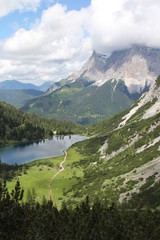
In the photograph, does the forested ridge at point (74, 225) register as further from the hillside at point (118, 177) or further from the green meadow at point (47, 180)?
the green meadow at point (47, 180)

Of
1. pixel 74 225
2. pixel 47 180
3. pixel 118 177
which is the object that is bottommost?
pixel 47 180

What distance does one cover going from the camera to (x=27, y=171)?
129 m

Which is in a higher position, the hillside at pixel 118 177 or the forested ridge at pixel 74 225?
the forested ridge at pixel 74 225

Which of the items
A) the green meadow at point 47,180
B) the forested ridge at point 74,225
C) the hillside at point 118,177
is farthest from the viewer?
the green meadow at point 47,180

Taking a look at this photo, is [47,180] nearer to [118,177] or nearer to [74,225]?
[118,177]

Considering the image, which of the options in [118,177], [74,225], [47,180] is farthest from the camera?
[47,180]

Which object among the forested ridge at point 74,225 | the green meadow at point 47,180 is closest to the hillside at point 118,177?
the green meadow at point 47,180

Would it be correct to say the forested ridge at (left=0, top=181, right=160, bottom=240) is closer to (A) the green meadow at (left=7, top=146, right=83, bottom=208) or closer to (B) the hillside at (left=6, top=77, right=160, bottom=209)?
(B) the hillside at (left=6, top=77, right=160, bottom=209)

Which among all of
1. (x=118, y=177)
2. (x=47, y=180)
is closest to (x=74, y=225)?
(x=118, y=177)

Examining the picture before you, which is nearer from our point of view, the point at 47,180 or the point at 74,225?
the point at 74,225

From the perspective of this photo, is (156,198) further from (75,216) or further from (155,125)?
(155,125)

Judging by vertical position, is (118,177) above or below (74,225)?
below

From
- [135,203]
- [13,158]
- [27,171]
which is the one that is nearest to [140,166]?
[135,203]

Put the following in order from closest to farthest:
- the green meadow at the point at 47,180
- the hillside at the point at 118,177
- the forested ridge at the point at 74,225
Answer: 1. the forested ridge at the point at 74,225
2. the hillside at the point at 118,177
3. the green meadow at the point at 47,180
